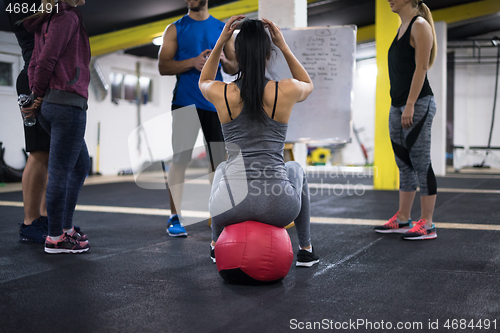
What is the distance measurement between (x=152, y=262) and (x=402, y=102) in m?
1.61

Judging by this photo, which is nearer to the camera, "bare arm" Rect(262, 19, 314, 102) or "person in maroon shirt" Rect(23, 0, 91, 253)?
"bare arm" Rect(262, 19, 314, 102)

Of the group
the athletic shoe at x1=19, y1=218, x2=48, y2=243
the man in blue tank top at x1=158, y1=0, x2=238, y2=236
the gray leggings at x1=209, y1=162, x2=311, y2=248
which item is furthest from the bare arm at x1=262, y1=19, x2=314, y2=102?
the athletic shoe at x1=19, y1=218, x2=48, y2=243

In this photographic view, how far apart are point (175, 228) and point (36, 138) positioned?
2.90 ft

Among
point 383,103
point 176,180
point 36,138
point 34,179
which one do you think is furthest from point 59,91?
point 383,103

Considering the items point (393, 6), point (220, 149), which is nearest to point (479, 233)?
point (393, 6)

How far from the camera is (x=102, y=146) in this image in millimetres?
9047

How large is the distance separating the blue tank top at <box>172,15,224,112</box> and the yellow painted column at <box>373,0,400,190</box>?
3.52 m

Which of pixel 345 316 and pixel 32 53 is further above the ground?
pixel 32 53

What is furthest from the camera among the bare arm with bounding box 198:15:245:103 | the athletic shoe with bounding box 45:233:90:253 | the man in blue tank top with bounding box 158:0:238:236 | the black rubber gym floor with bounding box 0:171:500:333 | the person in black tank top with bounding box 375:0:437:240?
the man in blue tank top with bounding box 158:0:238:236

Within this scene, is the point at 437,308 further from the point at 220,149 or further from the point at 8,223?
the point at 8,223

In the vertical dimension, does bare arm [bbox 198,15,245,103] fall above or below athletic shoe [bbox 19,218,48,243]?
above

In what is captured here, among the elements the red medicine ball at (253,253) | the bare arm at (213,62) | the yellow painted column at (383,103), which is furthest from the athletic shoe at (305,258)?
the yellow painted column at (383,103)

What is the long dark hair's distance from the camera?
1478 mm

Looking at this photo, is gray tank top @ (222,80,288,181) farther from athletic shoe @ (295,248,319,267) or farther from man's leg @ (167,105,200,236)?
man's leg @ (167,105,200,236)
